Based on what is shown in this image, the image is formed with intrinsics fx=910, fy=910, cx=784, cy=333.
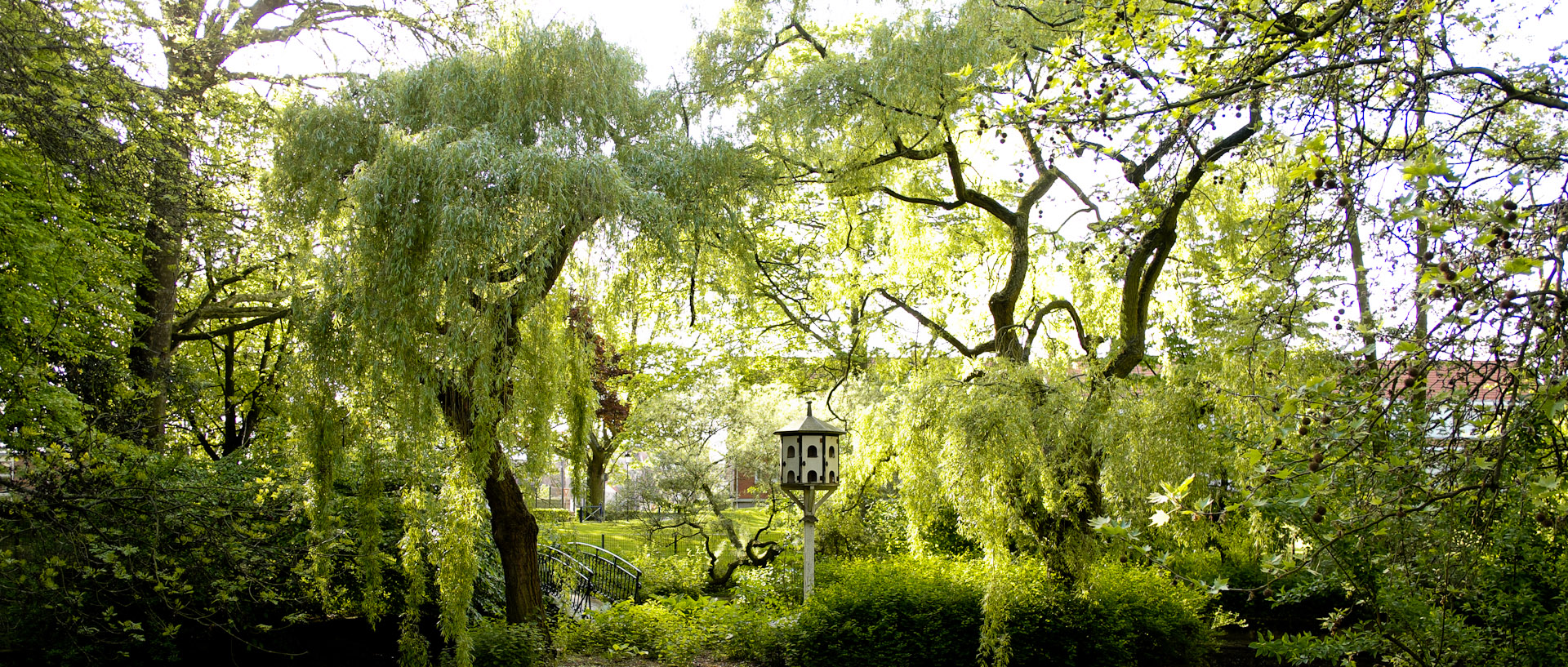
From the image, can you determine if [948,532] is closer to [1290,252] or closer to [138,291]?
[1290,252]

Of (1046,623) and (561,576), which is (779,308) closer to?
(561,576)

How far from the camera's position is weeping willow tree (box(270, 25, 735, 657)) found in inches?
207

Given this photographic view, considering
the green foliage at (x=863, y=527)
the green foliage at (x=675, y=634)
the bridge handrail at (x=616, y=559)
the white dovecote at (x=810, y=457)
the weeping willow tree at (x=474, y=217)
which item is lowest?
the green foliage at (x=675, y=634)

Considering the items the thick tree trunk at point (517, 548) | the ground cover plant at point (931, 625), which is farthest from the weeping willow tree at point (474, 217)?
the ground cover plant at point (931, 625)

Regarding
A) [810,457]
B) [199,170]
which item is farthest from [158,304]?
[810,457]

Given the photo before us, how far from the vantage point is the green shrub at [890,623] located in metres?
7.20

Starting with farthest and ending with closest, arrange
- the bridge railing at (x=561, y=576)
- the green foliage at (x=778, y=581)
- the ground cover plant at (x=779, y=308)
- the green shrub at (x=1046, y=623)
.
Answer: the bridge railing at (x=561, y=576) < the green foliage at (x=778, y=581) < the green shrub at (x=1046, y=623) < the ground cover plant at (x=779, y=308)

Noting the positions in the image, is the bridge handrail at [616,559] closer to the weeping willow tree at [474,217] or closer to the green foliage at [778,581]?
the green foliage at [778,581]

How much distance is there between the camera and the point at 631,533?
1480 centimetres

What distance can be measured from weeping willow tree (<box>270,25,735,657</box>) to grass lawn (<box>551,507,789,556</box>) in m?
2.37

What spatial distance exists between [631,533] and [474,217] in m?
10.5

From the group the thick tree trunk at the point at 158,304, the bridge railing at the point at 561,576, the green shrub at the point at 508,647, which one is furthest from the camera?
the bridge railing at the point at 561,576

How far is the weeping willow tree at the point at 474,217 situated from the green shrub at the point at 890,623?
8.46 feet

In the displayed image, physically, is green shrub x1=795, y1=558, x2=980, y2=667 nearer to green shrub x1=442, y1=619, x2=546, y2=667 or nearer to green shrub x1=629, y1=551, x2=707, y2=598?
green shrub x1=442, y1=619, x2=546, y2=667
